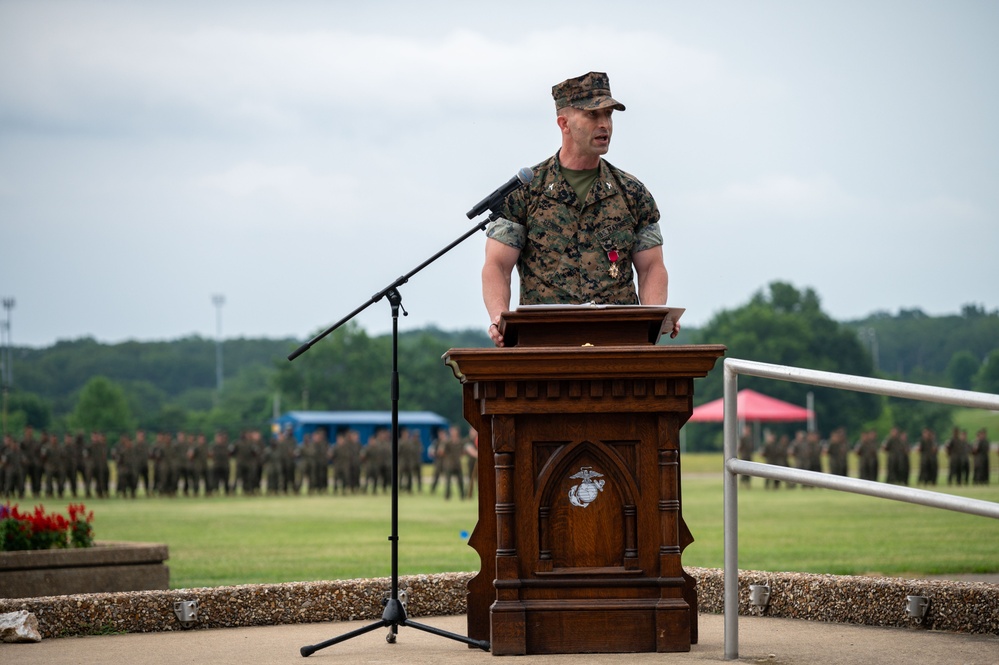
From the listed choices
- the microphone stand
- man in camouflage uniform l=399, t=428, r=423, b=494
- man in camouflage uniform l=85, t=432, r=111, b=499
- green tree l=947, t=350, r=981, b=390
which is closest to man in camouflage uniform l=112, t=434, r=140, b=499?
man in camouflage uniform l=85, t=432, r=111, b=499

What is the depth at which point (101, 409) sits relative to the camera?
99000 mm

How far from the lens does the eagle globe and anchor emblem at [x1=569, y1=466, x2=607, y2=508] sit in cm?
493

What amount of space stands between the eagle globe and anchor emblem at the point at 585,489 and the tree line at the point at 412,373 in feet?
278

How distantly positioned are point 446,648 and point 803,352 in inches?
3950

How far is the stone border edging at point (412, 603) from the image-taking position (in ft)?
19.3

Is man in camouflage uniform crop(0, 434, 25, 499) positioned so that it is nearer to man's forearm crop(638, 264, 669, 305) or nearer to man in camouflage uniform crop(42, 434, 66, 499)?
man in camouflage uniform crop(42, 434, 66, 499)

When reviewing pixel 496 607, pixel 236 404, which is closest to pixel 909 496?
pixel 496 607

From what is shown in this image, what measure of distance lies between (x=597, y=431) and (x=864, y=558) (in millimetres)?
10674

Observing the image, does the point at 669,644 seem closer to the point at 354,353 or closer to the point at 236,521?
the point at 236,521

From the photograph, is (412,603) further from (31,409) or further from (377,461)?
(31,409)

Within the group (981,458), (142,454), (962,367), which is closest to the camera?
(142,454)

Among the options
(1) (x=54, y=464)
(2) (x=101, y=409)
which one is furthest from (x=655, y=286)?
(2) (x=101, y=409)

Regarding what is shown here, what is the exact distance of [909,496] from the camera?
171 inches

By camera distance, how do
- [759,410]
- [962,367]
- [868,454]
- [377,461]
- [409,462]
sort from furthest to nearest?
[962,367] → [759,410] → [409,462] → [868,454] → [377,461]
